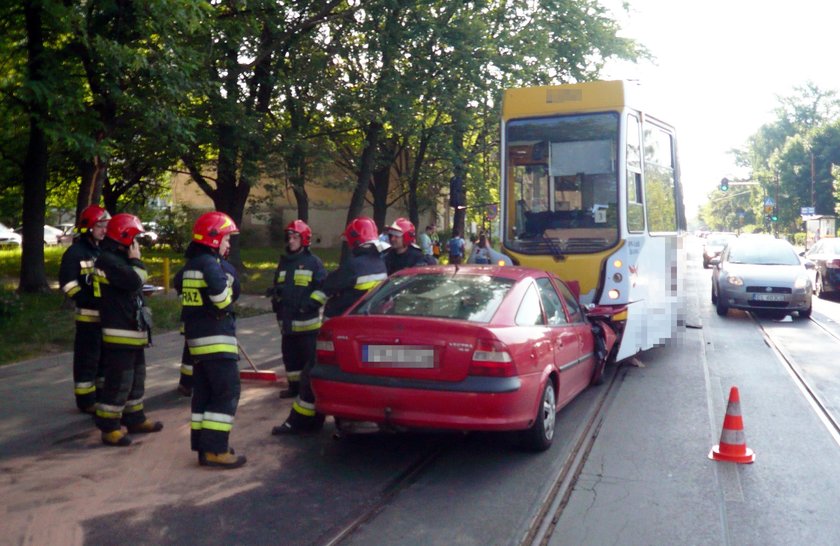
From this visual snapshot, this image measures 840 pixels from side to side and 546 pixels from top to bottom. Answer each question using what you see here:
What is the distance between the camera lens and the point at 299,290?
810cm

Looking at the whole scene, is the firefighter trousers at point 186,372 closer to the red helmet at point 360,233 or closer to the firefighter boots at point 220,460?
the red helmet at point 360,233

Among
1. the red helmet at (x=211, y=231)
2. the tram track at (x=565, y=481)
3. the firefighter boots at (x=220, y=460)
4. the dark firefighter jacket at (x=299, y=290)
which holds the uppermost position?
the red helmet at (x=211, y=231)

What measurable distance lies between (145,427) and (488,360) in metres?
3.21

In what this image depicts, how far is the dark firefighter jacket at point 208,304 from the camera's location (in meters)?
6.08

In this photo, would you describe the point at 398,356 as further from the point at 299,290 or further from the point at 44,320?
the point at 44,320

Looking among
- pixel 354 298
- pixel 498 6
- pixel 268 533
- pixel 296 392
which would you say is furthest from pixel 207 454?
pixel 498 6

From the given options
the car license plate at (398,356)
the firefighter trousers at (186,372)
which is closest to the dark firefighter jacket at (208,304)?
the car license plate at (398,356)

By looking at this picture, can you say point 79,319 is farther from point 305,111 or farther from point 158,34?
point 305,111

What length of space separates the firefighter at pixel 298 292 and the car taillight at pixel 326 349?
1.55 metres

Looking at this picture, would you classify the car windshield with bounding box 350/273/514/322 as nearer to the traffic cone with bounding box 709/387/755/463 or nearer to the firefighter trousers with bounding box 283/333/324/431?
the firefighter trousers with bounding box 283/333/324/431

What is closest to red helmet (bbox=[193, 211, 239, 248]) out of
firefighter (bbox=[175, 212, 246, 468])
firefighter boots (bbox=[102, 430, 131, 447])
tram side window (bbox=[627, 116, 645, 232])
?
firefighter (bbox=[175, 212, 246, 468])

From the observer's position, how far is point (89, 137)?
11.2 meters

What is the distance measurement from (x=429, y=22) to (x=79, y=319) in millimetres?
12011

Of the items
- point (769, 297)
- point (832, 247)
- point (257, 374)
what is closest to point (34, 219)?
point (257, 374)
